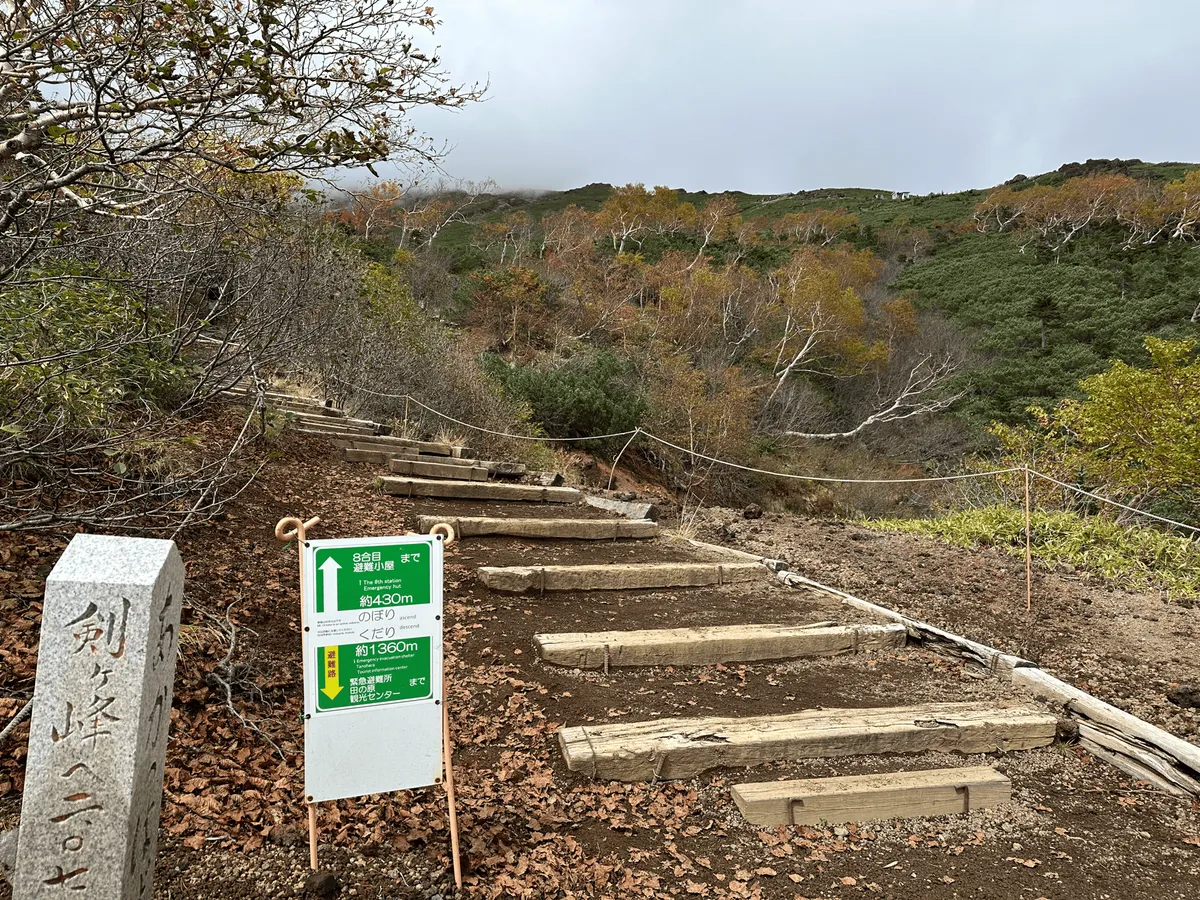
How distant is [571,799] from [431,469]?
223 inches

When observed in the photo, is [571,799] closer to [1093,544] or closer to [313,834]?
[313,834]

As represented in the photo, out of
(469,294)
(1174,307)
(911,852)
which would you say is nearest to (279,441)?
(911,852)

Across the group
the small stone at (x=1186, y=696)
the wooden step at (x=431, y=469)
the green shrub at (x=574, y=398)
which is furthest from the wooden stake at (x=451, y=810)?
the green shrub at (x=574, y=398)

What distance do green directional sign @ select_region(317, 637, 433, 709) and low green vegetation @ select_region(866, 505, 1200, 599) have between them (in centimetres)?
630

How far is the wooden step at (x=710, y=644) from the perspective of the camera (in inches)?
162

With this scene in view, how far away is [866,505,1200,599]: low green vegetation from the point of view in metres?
6.13

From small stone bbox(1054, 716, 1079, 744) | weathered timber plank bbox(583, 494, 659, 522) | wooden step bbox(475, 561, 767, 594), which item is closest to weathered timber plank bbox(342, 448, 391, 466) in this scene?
weathered timber plank bbox(583, 494, 659, 522)

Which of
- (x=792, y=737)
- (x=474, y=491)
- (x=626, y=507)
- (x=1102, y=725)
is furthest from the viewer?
(x=626, y=507)

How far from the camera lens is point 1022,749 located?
3635mm

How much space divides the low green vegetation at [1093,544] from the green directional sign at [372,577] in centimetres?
633

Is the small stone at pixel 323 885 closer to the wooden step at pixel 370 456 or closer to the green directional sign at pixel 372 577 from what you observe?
the green directional sign at pixel 372 577

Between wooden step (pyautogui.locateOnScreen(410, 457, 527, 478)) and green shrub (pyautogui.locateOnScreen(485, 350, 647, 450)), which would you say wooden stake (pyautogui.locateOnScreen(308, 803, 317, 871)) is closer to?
wooden step (pyautogui.locateOnScreen(410, 457, 527, 478))

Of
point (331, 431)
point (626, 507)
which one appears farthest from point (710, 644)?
point (331, 431)

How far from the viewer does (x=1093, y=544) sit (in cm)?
696
